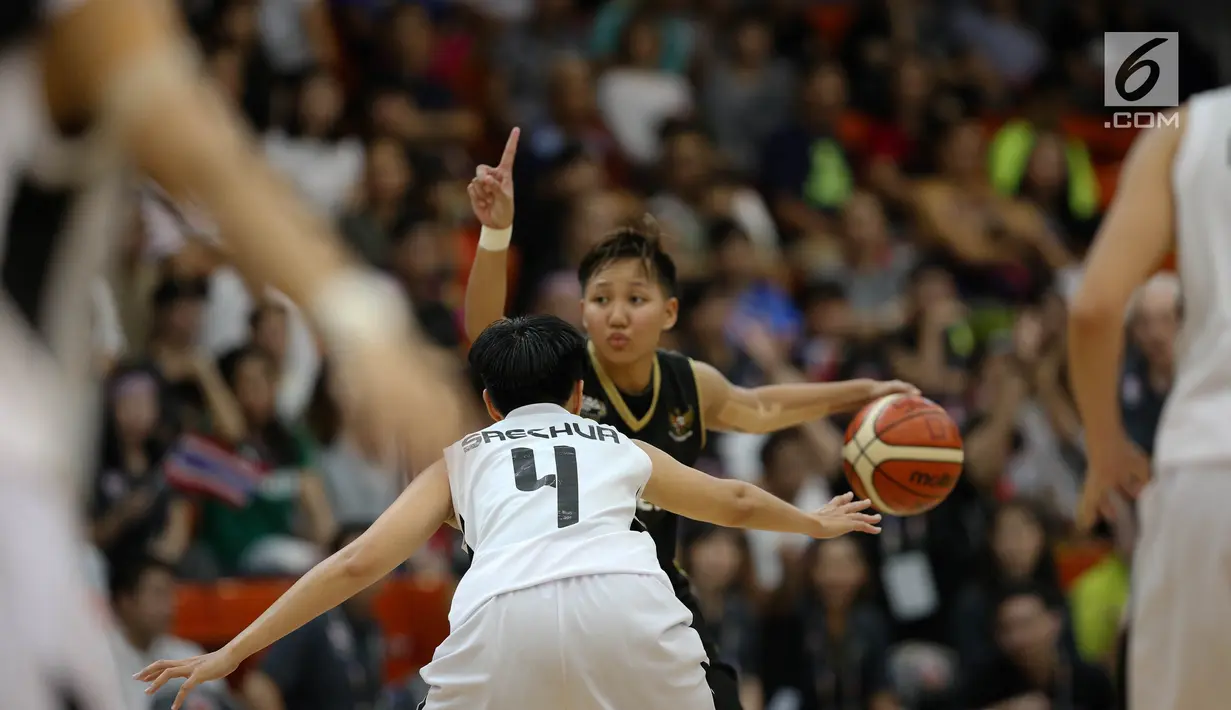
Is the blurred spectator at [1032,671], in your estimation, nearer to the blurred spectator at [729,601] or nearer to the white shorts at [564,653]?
the blurred spectator at [729,601]

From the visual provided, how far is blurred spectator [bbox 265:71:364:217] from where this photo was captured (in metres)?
11.2

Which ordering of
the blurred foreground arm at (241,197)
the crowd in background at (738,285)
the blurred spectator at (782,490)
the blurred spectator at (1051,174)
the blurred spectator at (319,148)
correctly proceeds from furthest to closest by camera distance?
the blurred spectator at (1051,174) → the blurred spectator at (319,148) → the blurred spectator at (782,490) → the crowd in background at (738,285) → the blurred foreground arm at (241,197)

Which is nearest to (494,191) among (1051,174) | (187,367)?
(187,367)

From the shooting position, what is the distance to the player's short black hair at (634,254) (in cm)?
554

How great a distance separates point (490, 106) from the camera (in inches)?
522

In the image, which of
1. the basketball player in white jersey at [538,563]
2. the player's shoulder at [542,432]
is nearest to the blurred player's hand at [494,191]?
the basketball player in white jersey at [538,563]

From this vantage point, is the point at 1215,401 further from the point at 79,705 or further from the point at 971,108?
the point at 971,108

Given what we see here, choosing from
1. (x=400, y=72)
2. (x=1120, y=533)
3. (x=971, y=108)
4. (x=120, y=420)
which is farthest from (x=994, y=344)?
(x=120, y=420)

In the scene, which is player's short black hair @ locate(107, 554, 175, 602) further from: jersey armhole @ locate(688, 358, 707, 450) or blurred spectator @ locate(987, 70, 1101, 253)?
blurred spectator @ locate(987, 70, 1101, 253)

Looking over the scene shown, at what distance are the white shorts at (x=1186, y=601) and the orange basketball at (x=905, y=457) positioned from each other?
66.8 inches

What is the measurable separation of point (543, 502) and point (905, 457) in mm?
1685

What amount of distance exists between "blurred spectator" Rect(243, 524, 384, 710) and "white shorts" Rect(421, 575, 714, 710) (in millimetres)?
4093

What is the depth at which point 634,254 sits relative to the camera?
5547mm

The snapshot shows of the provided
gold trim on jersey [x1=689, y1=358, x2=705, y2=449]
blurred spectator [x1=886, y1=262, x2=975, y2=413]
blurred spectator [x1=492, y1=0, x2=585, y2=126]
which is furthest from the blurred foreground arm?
blurred spectator [x1=492, y1=0, x2=585, y2=126]
